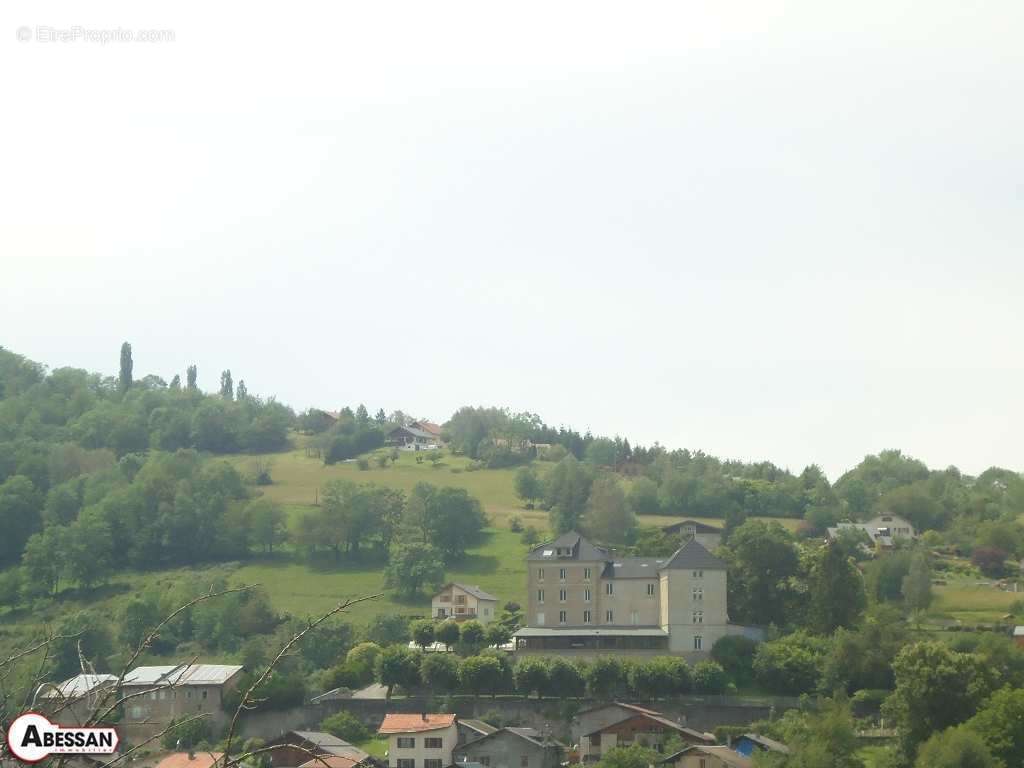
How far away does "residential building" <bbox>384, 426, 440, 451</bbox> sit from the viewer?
153 meters

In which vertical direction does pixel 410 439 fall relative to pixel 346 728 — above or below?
above

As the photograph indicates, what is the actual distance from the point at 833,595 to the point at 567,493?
137ft

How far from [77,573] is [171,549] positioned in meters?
8.68

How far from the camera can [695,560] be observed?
74125 mm

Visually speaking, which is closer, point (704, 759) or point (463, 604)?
point (704, 759)

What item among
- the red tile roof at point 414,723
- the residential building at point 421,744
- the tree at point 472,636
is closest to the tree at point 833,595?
the tree at point 472,636

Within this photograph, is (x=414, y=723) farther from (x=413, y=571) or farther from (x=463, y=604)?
(x=413, y=571)

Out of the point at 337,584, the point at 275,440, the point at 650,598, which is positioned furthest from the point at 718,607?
the point at 275,440

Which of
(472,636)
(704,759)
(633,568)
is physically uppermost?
(633,568)

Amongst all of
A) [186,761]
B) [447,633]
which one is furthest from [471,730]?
[186,761]

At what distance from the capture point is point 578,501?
368ft

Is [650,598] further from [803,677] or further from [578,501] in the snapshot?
[578,501]

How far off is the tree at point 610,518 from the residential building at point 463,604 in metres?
18.7

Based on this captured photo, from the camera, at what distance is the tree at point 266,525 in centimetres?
10819
